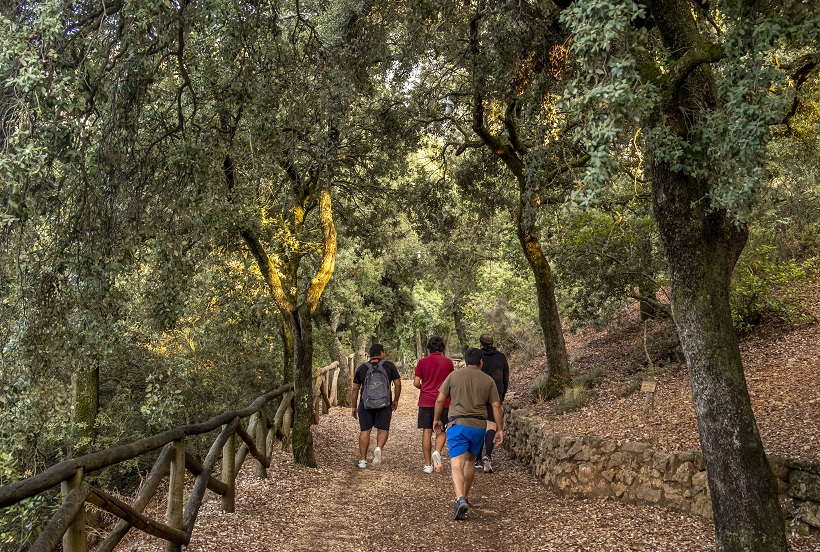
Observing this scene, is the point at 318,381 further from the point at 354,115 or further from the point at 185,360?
the point at 354,115

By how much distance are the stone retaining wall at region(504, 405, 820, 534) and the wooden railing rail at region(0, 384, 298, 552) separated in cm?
371

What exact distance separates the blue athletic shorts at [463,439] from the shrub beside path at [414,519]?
76 cm

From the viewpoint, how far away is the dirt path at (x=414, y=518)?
18.9ft

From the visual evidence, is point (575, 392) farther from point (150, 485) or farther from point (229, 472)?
point (150, 485)

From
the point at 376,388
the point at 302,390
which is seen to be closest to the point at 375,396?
the point at 376,388

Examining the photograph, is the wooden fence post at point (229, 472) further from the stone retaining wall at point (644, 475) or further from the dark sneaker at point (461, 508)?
the stone retaining wall at point (644, 475)

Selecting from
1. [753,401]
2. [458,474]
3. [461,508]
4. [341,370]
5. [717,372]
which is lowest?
[461,508]

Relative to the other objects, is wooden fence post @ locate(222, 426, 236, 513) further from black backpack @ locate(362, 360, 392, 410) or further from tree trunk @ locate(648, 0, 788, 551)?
tree trunk @ locate(648, 0, 788, 551)

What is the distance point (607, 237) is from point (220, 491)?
742 centimetres

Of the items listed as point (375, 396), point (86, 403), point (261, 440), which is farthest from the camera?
point (86, 403)

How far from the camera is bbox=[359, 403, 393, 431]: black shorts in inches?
367

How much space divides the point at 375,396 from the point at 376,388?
0.12m

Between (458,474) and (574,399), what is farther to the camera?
(574,399)

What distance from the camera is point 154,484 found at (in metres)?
4.42
